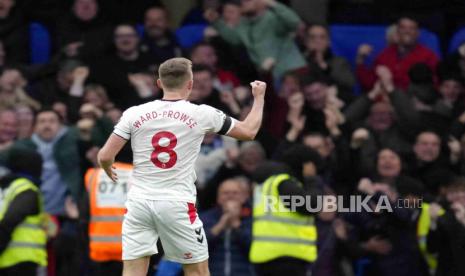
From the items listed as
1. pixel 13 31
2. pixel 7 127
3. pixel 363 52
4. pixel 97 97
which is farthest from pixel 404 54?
pixel 7 127

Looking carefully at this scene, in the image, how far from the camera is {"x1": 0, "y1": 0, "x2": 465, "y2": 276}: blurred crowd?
13.7 m

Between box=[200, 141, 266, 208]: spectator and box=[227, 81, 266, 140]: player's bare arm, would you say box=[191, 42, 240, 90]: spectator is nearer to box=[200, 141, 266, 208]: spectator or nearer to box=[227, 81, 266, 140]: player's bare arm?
box=[200, 141, 266, 208]: spectator

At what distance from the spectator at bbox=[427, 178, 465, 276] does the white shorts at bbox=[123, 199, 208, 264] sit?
3.98 metres

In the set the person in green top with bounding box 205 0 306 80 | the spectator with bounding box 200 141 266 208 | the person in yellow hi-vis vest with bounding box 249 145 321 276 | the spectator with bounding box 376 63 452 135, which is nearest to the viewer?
the person in yellow hi-vis vest with bounding box 249 145 321 276

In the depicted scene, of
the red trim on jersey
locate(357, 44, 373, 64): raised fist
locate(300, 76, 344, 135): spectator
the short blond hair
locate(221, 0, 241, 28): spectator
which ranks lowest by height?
the red trim on jersey

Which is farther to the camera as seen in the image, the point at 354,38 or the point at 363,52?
the point at 354,38

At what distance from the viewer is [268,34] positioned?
629 inches

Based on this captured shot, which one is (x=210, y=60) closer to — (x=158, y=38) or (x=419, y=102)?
(x=158, y=38)

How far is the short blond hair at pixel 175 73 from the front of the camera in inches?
388

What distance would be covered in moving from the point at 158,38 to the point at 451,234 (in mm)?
4481

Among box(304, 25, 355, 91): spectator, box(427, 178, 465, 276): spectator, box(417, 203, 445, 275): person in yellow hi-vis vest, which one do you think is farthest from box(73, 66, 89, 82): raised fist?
box(427, 178, 465, 276): spectator

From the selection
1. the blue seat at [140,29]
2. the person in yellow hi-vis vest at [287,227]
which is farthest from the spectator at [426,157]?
the blue seat at [140,29]

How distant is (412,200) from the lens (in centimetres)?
1381

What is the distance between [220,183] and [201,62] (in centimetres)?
194
